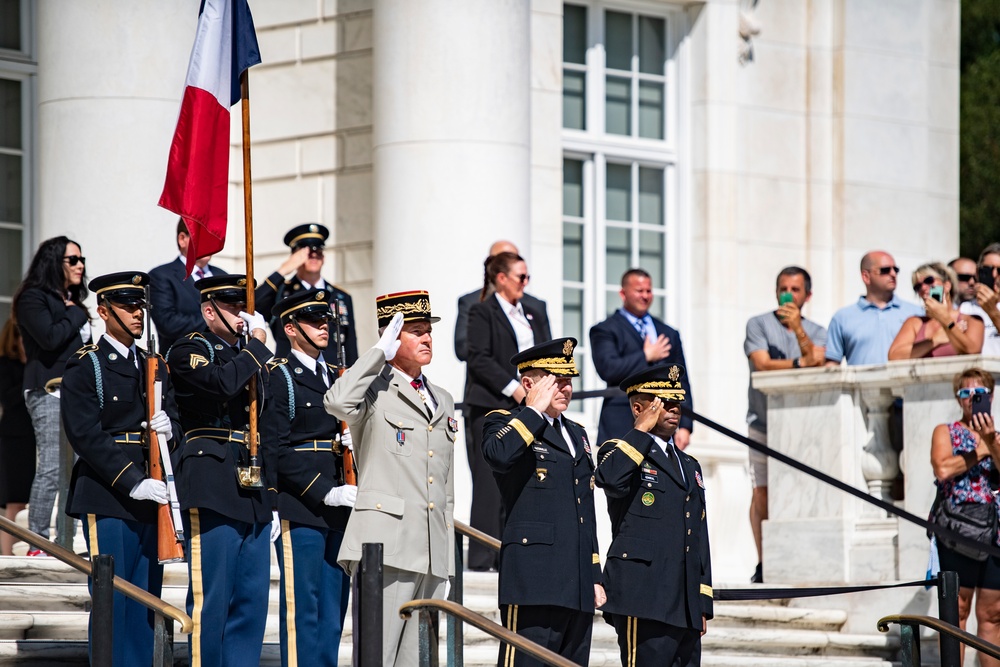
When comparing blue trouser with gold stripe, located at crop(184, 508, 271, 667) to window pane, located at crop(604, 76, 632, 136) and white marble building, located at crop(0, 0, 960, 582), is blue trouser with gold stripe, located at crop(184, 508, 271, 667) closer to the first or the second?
white marble building, located at crop(0, 0, 960, 582)

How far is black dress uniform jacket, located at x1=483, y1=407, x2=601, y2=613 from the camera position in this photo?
8602 millimetres

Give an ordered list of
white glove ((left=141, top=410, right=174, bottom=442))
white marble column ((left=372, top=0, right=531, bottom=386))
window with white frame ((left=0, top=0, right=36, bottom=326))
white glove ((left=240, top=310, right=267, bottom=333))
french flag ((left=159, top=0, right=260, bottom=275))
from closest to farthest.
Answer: white glove ((left=141, top=410, right=174, bottom=442)), white glove ((left=240, top=310, right=267, bottom=333)), french flag ((left=159, top=0, right=260, bottom=275)), white marble column ((left=372, top=0, right=531, bottom=386)), window with white frame ((left=0, top=0, right=36, bottom=326))

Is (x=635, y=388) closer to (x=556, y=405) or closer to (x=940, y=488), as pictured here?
(x=556, y=405)

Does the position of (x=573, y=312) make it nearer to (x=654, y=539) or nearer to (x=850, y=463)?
(x=850, y=463)

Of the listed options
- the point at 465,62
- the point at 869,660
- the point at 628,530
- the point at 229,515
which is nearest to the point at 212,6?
the point at 229,515

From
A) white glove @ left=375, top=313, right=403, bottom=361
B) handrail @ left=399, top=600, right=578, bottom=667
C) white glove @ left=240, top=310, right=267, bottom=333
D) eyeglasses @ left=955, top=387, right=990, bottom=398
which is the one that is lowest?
handrail @ left=399, top=600, right=578, bottom=667

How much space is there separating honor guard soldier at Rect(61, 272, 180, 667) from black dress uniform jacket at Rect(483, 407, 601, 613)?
156 cm

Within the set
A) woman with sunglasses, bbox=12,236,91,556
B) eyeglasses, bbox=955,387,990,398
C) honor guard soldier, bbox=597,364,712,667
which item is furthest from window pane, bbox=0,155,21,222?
eyeglasses, bbox=955,387,990,398

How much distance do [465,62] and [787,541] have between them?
4254 millimetres

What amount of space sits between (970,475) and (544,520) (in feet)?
10.6

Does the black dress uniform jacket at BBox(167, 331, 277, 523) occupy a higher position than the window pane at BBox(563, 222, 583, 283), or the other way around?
the window pane at BBox(563, 222, 583, 283)

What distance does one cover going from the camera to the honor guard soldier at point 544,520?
862 cm

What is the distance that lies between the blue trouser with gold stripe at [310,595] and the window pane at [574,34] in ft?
25.1

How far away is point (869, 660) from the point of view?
37.2 ft
